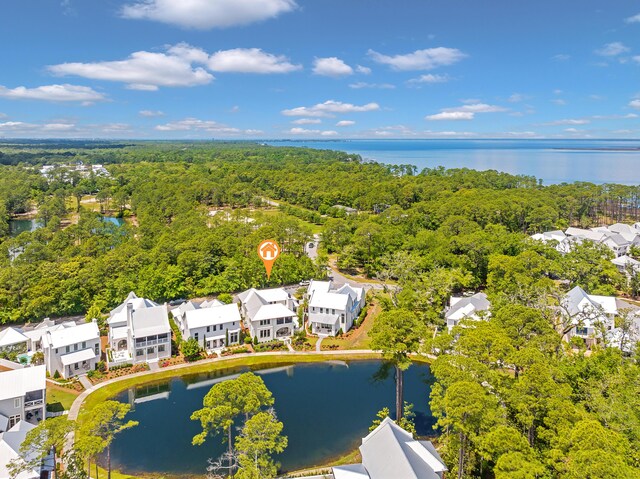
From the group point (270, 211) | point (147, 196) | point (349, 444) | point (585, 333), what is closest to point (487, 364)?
point (349, 444)

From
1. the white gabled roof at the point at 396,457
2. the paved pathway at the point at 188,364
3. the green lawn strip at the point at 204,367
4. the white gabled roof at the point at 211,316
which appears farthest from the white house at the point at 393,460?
the white gabled roof at the point at 211,316

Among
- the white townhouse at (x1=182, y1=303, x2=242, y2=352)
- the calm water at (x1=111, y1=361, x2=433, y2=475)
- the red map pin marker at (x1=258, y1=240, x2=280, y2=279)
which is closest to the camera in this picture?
the calm water at (x1=111, y1=361, x2=433, y2=475)

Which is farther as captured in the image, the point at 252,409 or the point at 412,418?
the point at 412,418

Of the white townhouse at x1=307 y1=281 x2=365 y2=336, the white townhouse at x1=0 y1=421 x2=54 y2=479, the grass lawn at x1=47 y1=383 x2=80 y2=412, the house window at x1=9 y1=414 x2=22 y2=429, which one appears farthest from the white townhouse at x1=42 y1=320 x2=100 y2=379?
the white townhouse at x1=307 y1=281 x2=365 y2=336

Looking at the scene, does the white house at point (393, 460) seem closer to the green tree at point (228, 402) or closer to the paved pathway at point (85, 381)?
the green tree at point (228, 402)

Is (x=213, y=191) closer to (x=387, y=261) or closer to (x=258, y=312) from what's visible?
(x=387, y=261)

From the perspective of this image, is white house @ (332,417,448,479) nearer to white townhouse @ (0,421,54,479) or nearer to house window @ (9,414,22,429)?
white townhouse @ (0,421,54,479)
